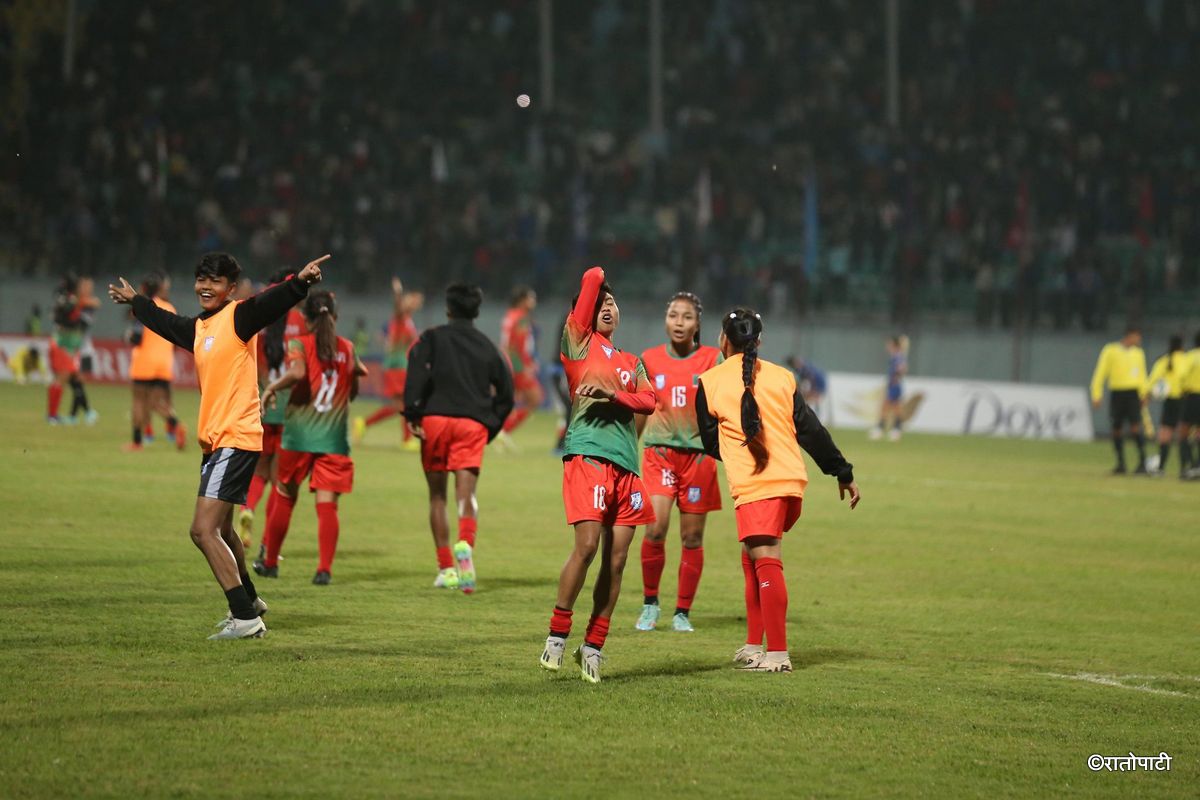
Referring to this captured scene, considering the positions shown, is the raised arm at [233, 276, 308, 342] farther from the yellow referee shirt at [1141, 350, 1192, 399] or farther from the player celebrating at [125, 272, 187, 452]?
the yellow referee shirt at [1141, 350, 1192, 399]

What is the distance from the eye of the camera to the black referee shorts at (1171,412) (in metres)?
24.0

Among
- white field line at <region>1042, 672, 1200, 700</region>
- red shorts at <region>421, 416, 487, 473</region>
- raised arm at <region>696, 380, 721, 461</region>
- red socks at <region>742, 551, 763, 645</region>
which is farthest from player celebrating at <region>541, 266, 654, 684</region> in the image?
red shorts at <region>421, 416, 487, 473</region>

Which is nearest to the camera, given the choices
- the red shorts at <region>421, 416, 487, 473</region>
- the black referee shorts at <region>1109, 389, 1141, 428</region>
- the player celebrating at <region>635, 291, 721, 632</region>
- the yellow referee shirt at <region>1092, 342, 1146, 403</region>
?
the player celebrating at <region>635, 291, 721, 632</region>

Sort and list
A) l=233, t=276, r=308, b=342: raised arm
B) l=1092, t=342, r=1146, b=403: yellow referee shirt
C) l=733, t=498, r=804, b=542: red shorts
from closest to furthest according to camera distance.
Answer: l=233, t=276, r=308, b=342: raised arm
l=733, t=498, r=804, b=542: red shorts
l=1092, t=342, r=1146, b=403: yellow referee shirt

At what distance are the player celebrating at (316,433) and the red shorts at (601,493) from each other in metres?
3.43

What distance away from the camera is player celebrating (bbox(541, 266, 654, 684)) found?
8.41m

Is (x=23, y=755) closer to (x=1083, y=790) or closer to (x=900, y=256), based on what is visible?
(x=1083, y=790)

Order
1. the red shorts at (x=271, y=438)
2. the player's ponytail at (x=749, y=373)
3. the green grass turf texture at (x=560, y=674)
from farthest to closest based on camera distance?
the red shorts at (x=271, y=438), the player's ponytail at (x=749, y=373), the green grass turf texture at (x=560, y=674)

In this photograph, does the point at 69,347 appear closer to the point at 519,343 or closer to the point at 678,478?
the point at 519,343

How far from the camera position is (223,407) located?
9.12 meters

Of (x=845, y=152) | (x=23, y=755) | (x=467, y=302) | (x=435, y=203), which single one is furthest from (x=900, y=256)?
(x=23, y=755)

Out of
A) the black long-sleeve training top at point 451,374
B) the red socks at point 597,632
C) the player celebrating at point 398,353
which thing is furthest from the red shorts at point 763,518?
the player celebrating at point 398,353

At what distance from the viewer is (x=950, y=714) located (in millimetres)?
7996

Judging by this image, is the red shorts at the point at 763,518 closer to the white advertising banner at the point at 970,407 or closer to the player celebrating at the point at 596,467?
the player celebrating at the point at 596,467
